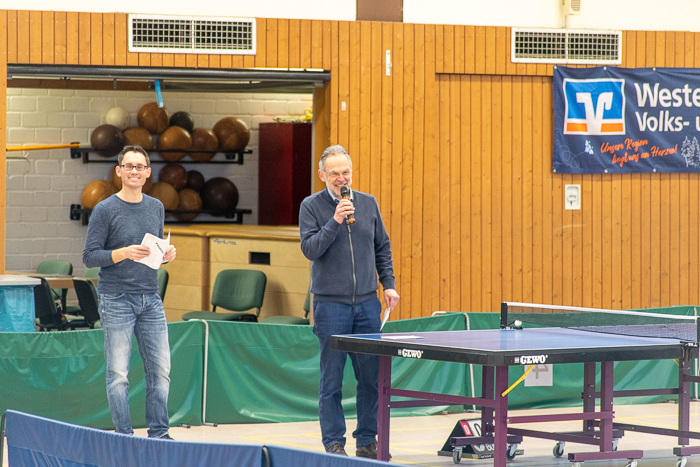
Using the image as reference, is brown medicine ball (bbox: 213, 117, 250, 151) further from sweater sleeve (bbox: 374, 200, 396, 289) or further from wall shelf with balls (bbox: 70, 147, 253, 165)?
sweater sleeve (bbox: 374, 200, 396, 289)

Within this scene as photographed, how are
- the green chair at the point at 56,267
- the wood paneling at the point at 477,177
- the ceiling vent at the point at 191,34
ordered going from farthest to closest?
the green chair at the point at 56,267
the wood paneling at the point at 477,177
the ceiling vent at the point at 191,34

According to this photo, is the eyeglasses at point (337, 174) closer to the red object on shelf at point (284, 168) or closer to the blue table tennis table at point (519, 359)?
the blue table tennis table at point (519, 359)

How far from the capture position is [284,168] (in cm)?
1535

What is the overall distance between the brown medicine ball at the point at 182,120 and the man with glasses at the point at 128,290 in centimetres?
896

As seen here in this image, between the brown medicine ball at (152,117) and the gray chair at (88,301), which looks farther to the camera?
the brown medicine ball at (152,117)

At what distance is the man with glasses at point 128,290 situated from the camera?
6039mm

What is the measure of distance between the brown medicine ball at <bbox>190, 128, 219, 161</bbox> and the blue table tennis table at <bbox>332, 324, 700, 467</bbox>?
886 cm

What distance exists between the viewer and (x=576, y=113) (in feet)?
35.7

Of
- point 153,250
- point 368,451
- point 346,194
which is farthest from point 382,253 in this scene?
point 153,250

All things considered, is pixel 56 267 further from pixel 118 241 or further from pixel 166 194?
pixel 118 241

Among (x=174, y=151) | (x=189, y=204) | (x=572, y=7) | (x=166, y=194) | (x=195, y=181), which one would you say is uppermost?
(x=572, y=7)

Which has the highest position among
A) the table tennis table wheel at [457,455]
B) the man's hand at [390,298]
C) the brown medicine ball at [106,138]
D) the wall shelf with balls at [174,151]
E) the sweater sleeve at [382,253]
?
the brown medicine ball at [106,138]

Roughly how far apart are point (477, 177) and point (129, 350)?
548cm

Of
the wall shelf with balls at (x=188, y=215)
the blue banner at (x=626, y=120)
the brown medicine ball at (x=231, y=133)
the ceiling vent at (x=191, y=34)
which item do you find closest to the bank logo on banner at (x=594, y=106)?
the blue banner at (x=626, y=120)
